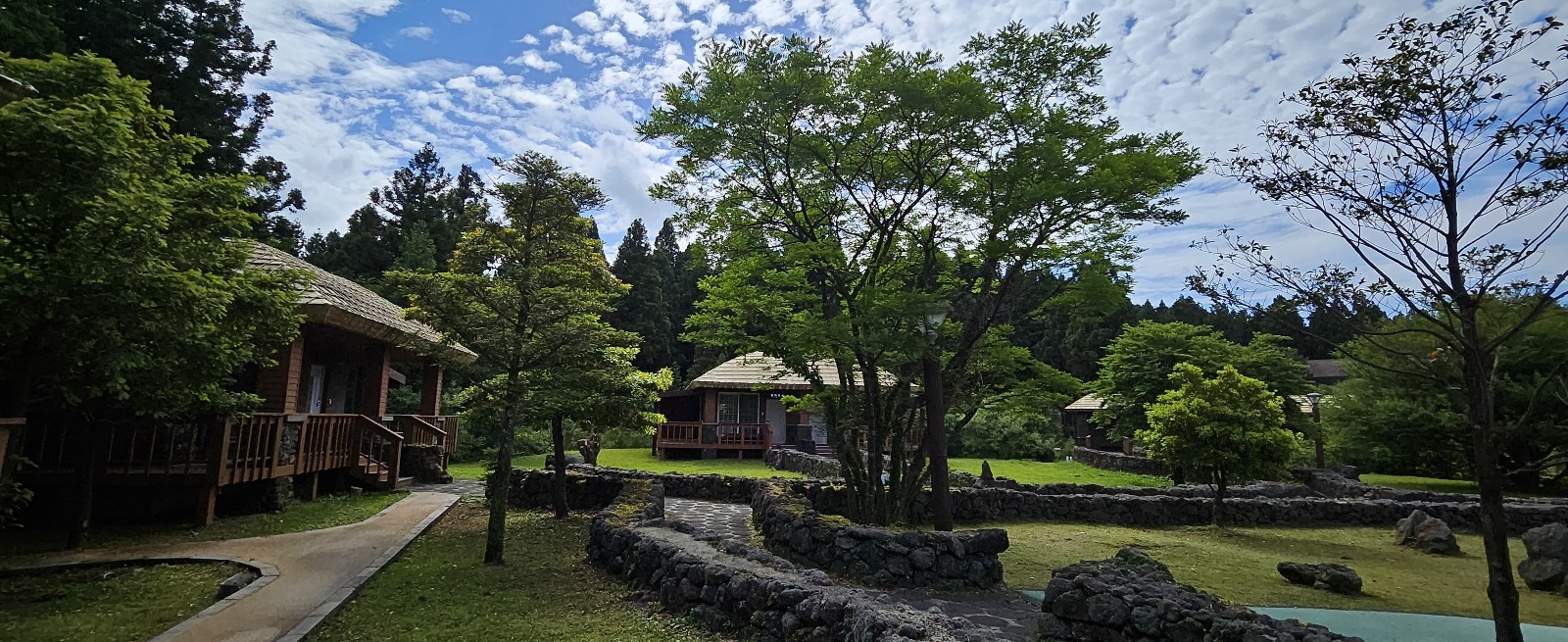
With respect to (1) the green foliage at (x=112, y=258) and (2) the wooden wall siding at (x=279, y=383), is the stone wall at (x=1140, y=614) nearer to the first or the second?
(1) the green foliage at (x=112, y=258)

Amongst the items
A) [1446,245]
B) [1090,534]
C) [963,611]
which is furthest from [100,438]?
[1090,534]

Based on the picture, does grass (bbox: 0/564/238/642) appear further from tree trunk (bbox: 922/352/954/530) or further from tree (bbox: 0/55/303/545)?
tree trunk (bbox: 922/352/954/530)

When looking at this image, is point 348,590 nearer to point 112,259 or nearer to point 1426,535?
point 112,259

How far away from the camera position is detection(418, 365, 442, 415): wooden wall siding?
19.1m

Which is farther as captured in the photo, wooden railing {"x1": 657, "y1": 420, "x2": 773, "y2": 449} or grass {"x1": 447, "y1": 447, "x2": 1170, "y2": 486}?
wooden railing {"x1": 657, "y1": 420, "x2": 773, "y2": 449}

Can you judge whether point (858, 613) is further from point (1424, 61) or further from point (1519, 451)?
point (1519, 451)

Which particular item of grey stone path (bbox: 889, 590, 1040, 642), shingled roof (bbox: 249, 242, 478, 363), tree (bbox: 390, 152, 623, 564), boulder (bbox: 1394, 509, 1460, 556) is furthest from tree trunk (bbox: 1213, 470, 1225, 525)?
shingled roof (bbox: 249, 242, 478, 363)

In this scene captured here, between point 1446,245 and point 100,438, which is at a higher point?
point 1446,245

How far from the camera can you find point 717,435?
24.8 metres

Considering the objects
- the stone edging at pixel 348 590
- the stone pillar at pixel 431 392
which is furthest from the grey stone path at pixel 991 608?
the stone pillar at pixel 431 392

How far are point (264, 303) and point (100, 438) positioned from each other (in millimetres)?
4325

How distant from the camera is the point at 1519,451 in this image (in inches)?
828

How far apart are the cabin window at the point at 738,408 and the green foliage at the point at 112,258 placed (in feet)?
62.5

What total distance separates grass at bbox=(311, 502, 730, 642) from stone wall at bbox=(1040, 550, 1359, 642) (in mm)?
2952
